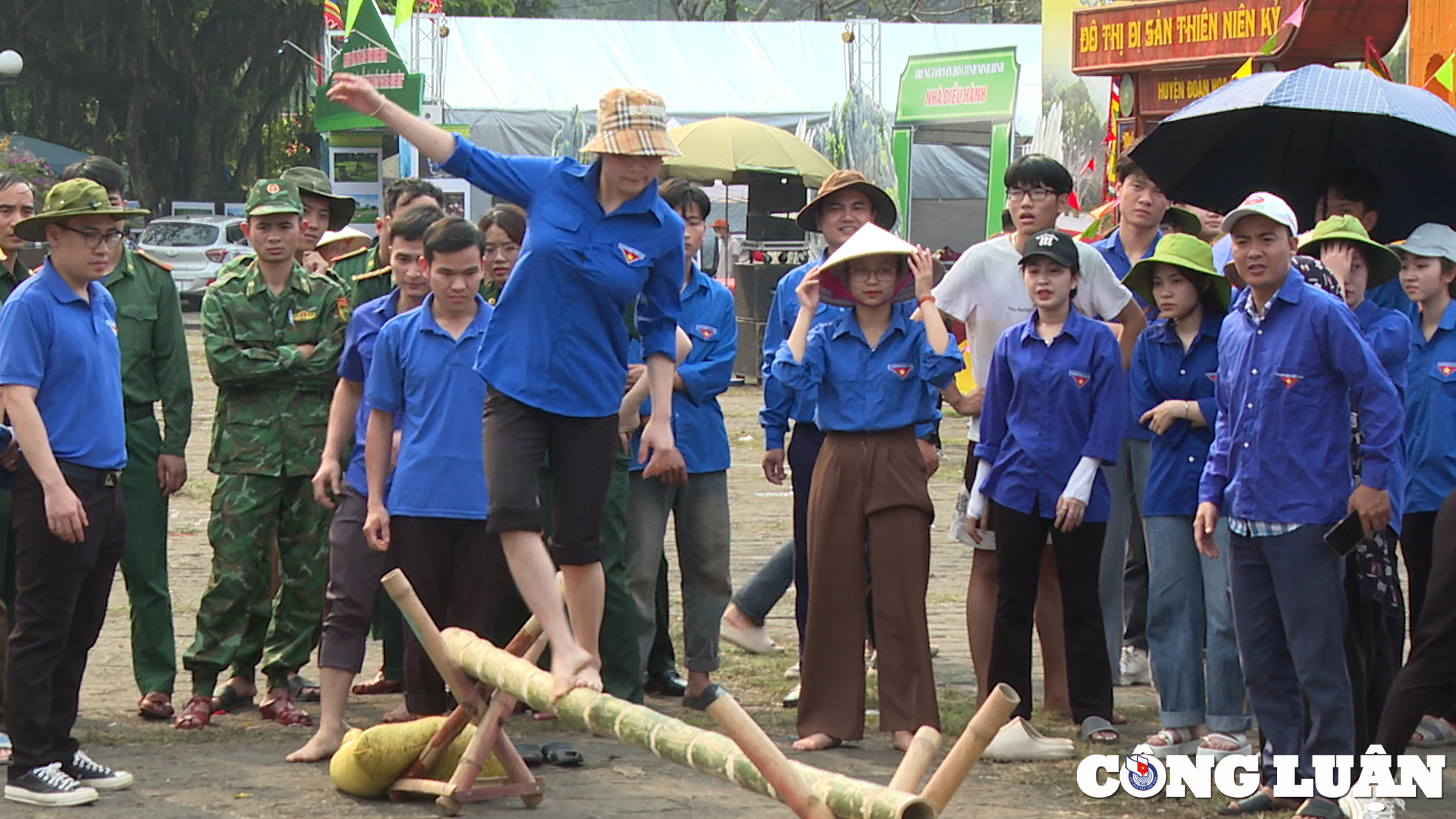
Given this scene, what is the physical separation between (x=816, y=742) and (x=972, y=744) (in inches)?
102

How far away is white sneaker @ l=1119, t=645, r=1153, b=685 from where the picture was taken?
8.23 metres

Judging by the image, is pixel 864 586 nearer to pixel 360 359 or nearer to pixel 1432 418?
pixel 360 359

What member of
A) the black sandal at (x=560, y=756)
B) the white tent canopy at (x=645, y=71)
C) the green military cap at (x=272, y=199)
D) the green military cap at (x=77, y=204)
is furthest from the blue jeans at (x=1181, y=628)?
the white tent canopy at (x=645, y=71)

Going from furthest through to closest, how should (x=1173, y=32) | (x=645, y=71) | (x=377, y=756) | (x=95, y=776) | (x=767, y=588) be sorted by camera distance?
(x=645, y=71)
(x=1173, y=32)
(x=767, y=588)
(x=95, y=776)
(x=377, y=756)

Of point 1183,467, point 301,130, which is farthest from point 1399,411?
point 301,130

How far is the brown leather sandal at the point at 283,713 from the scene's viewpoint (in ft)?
23.4

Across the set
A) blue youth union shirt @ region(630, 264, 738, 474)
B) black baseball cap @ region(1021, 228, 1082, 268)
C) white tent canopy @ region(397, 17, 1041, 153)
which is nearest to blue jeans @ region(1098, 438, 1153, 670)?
black baseball cap @ region(1021, 228, 1082, 268)

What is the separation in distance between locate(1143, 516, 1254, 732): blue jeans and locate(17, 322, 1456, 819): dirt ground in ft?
1.07

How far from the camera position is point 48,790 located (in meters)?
5.92

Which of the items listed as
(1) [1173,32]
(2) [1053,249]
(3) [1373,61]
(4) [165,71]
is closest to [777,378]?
(2) [1053,249]

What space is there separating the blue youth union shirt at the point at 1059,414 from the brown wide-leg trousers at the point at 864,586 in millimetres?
366

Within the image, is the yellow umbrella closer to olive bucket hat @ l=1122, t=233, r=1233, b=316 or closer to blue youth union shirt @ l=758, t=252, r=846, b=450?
blue youth union shirt @ l=758, t=252, r=846, b=450

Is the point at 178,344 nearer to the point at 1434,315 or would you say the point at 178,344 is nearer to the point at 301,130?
the point at 1434,315

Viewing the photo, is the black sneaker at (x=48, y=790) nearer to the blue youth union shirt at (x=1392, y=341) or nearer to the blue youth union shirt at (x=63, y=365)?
the blue youth union shirt at (x=63, y=365)
